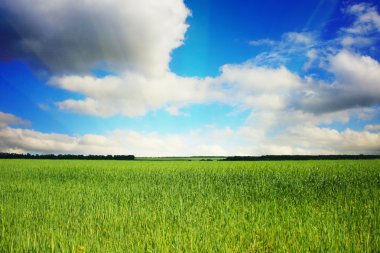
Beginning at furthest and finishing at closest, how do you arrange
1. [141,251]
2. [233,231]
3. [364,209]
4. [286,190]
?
[286,190] → [364,209] → [233,231] → [141,251]

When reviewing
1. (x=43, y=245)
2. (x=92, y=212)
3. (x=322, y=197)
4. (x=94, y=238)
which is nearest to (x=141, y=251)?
(x=94, y=238)

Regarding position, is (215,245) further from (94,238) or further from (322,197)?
(322,197)

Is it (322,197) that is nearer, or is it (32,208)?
(32,208)

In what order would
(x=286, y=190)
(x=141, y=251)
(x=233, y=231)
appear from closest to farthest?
1. (x=141, y=251)
2. (x=233, y=231)
3. (x=286, y=190)

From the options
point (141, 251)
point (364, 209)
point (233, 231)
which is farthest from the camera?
point (364, 209)

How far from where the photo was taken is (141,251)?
3729mm

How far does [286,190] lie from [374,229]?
418 centimetres

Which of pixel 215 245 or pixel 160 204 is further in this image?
pixel 160 204

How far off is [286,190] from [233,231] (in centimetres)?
510

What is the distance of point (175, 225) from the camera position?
5.01 m

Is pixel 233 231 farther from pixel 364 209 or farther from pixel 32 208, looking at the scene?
pixel 32 208

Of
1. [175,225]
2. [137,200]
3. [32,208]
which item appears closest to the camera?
[175,225]

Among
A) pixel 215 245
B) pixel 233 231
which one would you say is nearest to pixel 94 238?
pixel 215 245

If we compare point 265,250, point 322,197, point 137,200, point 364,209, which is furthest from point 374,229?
point 137,200
